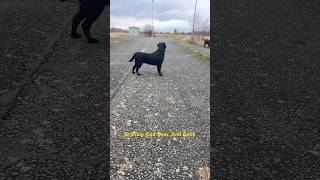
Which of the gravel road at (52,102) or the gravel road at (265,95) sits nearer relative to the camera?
the gravel road at (52,102)

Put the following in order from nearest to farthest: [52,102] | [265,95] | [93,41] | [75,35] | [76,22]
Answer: [52,102] → [265,95] → [76,22] → [93,41] → [75,35]

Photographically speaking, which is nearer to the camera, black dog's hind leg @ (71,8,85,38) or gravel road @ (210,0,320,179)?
gravel road @ (210,0,320,179)

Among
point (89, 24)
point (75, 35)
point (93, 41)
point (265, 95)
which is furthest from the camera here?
point (75, 35)

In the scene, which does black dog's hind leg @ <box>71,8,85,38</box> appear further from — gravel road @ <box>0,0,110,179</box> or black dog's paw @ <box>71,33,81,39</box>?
gravel road @ <box>0,0,110,179</box>

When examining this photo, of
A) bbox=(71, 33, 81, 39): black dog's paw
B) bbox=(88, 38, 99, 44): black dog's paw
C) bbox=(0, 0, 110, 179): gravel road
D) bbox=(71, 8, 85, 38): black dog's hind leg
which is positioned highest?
bbox=(71, 8, 85, 38): black dog's hind leg

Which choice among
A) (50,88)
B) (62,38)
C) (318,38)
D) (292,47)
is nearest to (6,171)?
(50,88)

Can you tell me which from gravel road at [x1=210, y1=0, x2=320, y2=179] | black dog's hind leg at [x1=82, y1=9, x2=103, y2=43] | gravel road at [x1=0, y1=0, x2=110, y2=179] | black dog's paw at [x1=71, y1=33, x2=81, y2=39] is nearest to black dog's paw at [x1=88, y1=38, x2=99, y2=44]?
black dog's hind leg at [x1=82, y1=9, x2=103, y2=43]

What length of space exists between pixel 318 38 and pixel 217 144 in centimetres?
837

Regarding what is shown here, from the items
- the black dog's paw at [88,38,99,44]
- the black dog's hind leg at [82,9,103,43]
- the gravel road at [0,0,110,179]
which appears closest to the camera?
the gravel road at [0,0,110,179]

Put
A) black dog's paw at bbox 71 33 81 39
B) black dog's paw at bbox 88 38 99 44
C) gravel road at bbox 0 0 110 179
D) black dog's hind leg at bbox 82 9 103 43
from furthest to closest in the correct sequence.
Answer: black dog's paw at bbox 71 33 81 39, black dog's paw at bbox 88 38 99 44, black dog's hind leg at bbox 82 9 103 43, gravel road at bbox 0 0 110 179

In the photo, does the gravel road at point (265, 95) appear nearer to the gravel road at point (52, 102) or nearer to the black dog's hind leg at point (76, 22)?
the gravel road at point (52, 102)

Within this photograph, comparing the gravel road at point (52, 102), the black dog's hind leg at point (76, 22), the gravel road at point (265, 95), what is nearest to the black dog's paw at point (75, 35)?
the black dog's hind leg at point (76, 22)

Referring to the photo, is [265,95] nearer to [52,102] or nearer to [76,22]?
[52,102]

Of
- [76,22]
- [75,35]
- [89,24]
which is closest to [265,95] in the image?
[89,24]
